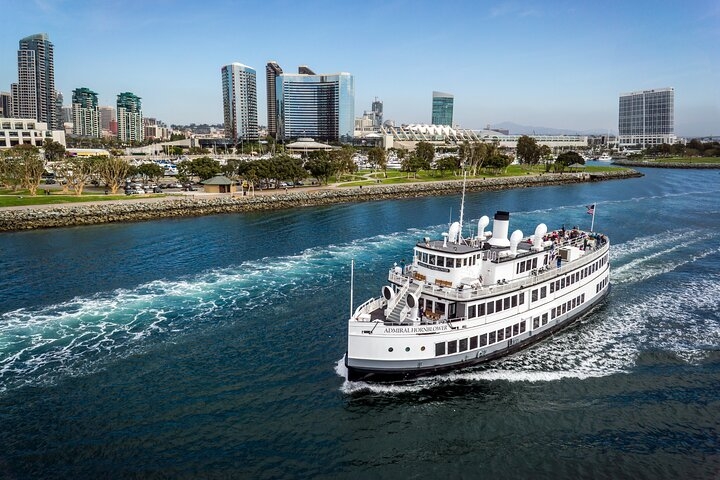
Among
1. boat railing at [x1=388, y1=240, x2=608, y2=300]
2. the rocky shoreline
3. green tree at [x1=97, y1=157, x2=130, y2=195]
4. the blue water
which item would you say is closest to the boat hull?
the blue water

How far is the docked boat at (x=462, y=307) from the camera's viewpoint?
29.6 m

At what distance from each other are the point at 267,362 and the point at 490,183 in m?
121

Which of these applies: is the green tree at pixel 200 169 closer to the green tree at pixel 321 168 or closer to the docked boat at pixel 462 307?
the green tree at pixel 321 168

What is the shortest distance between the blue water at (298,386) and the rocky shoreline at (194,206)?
23.5 meters

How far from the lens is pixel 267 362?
1282 inches

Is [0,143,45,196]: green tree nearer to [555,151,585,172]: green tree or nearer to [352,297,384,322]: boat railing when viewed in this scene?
[352,297,384,322]: boat railing

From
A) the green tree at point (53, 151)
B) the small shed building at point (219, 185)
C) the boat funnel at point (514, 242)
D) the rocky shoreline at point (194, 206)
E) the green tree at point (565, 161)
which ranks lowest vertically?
the boat funnel at point (514, 242)

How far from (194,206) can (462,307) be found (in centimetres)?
7007

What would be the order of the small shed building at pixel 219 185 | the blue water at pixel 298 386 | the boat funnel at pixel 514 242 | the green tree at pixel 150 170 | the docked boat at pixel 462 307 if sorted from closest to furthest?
the blue water at pixel 298 386 → the docked boat at pixel 462 307 → the boat funnel at pixel 514 242 → the small shed building at pixel 219 185 → the green tree at pixel 150 170

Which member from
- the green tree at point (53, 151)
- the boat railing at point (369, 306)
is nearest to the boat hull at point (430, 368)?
the boat railing at point (369, 306)

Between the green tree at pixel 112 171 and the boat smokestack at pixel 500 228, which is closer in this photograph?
the boat smokestack at pixel 500 228

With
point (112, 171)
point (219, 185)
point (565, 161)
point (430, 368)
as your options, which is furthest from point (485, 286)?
point (565, 161)

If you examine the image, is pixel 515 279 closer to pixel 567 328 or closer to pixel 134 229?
pixel 567 328

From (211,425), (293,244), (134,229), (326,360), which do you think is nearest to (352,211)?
(293,244)
